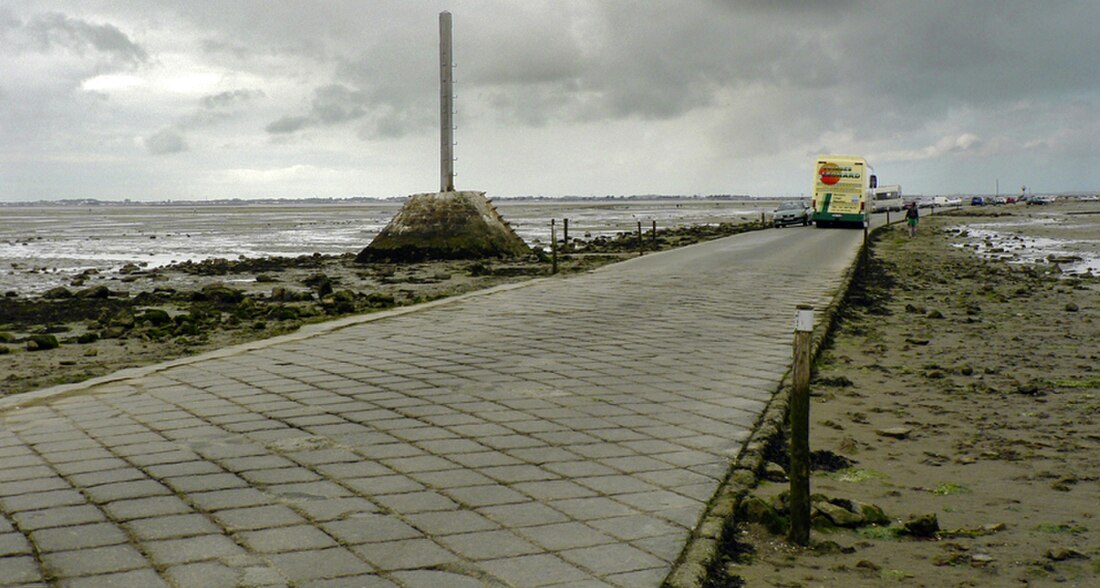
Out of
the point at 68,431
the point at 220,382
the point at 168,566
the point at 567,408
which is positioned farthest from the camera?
the point at 220,382

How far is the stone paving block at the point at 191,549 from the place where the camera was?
363cm

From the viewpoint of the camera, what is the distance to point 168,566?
3564 mm

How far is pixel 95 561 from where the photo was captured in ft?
11.8

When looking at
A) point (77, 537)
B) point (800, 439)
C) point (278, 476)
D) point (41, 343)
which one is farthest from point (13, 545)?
point (41, 343)

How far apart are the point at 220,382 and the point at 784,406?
3.97 metres

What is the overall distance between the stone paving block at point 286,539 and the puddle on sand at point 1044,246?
20.4 metres

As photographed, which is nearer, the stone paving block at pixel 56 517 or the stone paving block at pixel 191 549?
the stone paving block at pixel 191 549

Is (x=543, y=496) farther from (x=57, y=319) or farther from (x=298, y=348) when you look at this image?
(x=57, y=319)

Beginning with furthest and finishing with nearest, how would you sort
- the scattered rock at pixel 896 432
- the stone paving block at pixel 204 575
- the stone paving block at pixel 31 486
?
1. the scattered rock at pixel 896 432
2. the stone paving block at pixel 31 486
3. the stone paving block at pixel 204 575

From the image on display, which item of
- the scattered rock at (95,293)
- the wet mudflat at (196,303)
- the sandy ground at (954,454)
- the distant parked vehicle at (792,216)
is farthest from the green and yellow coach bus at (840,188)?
the scattered rock at (95,293)

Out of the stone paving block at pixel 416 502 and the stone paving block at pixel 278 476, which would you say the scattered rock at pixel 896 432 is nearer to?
the stone paving block at pixel 416 502

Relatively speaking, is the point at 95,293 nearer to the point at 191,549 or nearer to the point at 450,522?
the point at 191,549

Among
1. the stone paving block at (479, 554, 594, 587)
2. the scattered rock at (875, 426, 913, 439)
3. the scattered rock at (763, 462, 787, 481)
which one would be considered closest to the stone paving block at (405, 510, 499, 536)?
→ the stone paving block at (479, 554, 594, 587)

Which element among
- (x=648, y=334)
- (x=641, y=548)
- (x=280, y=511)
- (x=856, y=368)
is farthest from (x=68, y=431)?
(x=856, y=368)
